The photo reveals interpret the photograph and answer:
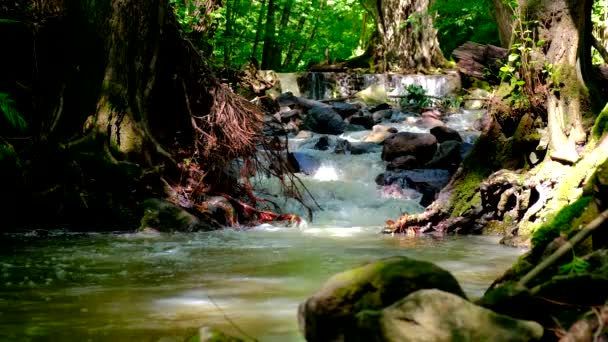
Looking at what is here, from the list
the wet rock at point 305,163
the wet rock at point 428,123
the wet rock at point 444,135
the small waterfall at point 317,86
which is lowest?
the wet rock at point 305,163

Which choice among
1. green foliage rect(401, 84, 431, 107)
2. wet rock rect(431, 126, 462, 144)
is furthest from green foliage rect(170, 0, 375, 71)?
→ wet rock rect(431, 126, 462, 144)

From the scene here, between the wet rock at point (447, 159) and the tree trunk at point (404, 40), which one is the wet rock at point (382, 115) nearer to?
the wet rock at point (447, 159)

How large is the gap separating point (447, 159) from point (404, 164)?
0.75 meters

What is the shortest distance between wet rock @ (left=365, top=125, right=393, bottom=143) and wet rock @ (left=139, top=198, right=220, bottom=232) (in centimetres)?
733

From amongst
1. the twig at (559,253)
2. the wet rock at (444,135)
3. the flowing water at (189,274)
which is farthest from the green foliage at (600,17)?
the twig at (559,253)

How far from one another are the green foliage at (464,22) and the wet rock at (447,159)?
408 centimetres

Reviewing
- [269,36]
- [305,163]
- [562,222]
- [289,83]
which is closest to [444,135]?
[305,163]

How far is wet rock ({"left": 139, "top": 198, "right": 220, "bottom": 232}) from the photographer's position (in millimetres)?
8461

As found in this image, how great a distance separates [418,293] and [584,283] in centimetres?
75

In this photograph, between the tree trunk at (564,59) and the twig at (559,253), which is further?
the tree trunk at (564,59)

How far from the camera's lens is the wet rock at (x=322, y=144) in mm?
14584

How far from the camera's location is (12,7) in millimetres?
9039

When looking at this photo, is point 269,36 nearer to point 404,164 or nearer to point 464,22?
point 464,22

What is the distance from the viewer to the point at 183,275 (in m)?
5.62
